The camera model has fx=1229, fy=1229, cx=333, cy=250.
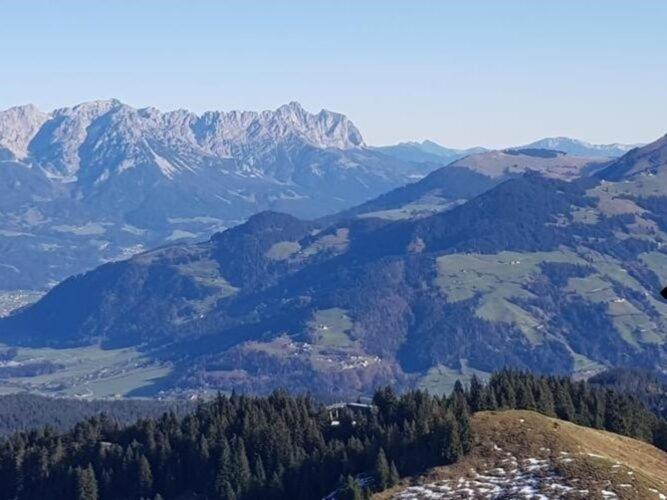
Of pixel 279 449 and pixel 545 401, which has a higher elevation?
pixel 545 401

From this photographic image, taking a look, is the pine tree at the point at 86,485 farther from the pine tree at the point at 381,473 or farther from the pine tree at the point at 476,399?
the pine tree at the point at 476,399

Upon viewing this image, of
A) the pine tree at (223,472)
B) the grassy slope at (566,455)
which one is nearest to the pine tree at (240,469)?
the pine tree at (223,472)

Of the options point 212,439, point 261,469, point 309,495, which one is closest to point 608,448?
point 309,495

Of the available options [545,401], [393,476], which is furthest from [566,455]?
[545,401]

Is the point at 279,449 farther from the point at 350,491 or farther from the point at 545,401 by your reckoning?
the point at 545,401

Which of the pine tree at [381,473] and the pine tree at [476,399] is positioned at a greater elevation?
the pine tree at [476,399]

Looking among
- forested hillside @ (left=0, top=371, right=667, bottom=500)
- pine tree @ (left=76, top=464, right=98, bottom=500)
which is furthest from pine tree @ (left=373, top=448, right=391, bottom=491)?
pine tree @ (left=76, top=464, right=98, bottom=500)
